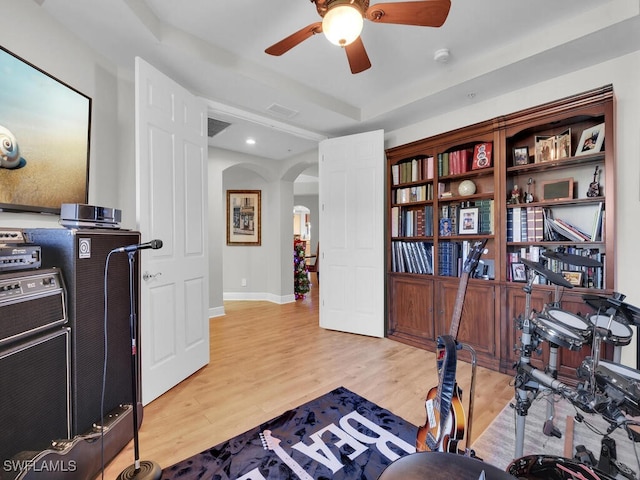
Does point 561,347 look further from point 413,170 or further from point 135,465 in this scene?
point 135,465

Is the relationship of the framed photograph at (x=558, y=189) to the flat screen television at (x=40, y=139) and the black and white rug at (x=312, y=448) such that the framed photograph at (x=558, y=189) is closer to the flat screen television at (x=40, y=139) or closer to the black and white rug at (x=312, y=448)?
the black and white rug at (x=312, y=448)

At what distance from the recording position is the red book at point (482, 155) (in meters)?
2.66

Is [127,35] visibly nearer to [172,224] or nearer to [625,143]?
[172,224]

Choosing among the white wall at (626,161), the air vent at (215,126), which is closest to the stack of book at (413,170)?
the white wall at (626,161)

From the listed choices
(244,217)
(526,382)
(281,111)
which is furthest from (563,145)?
(244,217)

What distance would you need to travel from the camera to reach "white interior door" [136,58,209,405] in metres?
2.00

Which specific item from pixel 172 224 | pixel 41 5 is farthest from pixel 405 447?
pixel 41 5

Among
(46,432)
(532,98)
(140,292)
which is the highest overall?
(532,98)

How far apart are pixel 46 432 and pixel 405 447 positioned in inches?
66.2

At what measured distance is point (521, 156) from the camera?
2541 millimetres

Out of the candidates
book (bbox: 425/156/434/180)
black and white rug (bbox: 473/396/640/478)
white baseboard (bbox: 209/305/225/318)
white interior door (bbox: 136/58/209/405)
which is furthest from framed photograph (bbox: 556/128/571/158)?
white baseboard (bbox: 209/305/225/318)

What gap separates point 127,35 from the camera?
6.17 ft

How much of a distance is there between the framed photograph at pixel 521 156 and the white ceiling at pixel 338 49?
55cm

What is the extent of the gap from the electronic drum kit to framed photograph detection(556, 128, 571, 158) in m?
1.00
